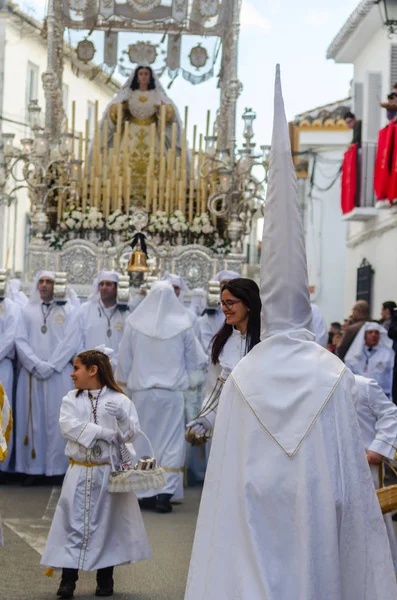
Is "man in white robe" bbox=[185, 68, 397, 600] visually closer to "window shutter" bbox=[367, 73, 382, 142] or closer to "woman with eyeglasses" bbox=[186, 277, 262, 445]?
"woman with eyeglasses" bbox=[186, 277, 262, 445]

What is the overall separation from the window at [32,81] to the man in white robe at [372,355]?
949 inches

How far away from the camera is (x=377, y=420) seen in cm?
778

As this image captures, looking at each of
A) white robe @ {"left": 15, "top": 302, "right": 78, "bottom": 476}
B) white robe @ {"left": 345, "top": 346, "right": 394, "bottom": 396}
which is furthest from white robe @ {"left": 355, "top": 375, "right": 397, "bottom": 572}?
white robe @ {"left": 15, "top": 302, "right": 78, "bottom": 476}

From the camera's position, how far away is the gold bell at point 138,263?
16.1 meters

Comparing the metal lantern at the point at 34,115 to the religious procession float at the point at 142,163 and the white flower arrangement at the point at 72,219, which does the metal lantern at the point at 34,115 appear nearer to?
the religious procession float at the point at 142,163

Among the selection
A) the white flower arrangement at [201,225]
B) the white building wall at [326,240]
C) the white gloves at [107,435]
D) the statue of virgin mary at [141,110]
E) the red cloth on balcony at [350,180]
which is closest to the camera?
the white gloves at [107,435]

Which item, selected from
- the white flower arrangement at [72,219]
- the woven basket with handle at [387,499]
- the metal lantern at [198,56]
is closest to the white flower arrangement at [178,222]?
the white flower arrangement at [72,219]

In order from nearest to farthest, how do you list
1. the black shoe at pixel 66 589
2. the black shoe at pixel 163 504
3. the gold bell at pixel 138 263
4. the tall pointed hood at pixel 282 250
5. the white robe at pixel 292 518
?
the white robe at pixel 292 518
the tall pointed hood at pixel 282 250
the black shoe at pixel 66 589
the black shoe at pixel 163 504
the gold bell at pixel 138 263

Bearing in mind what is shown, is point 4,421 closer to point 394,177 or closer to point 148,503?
point 148,503

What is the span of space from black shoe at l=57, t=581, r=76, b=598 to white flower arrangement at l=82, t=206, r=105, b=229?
36.2 feet

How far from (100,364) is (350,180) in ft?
60.7

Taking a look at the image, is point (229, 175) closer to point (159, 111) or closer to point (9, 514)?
point (159, 111)

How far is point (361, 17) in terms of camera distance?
83.9 ft

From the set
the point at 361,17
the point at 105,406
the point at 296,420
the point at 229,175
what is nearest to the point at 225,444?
the point at 296,420
